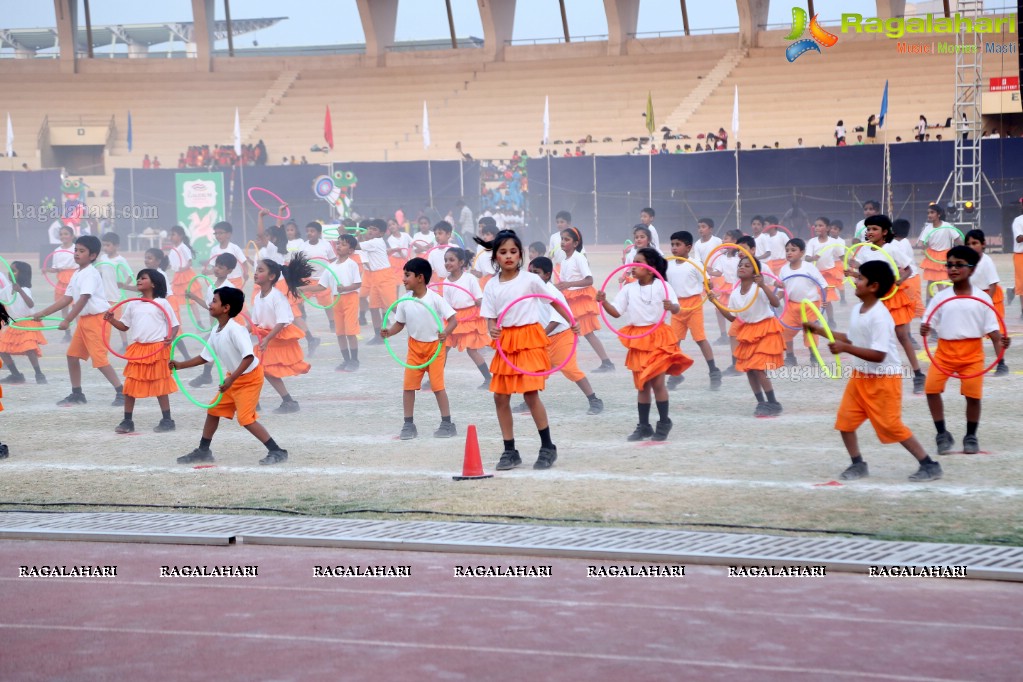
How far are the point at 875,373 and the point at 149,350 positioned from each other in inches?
261

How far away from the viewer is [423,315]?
11.1m

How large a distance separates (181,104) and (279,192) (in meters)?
12.2

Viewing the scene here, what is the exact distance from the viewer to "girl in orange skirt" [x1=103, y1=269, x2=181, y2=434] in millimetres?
11547

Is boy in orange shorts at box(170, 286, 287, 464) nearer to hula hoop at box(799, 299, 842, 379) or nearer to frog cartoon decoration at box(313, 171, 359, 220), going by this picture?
hula hoop at box(799, 299, 842, 379)

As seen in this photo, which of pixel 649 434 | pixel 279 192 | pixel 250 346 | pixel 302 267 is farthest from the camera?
pixel 279 192

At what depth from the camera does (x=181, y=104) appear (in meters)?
46.1

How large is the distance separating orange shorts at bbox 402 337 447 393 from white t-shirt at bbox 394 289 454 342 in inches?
2.9

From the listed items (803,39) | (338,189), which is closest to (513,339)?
(338,189)

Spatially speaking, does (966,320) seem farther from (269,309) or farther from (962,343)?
(269,309)

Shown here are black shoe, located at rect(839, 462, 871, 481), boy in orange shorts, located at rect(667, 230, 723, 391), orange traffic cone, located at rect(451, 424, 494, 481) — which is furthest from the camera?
boy in orange shorts, located at rect(667, 230, 723, 391)

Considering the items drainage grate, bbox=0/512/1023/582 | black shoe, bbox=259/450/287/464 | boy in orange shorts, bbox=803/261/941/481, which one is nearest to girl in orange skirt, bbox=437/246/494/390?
black shoe, bbox=259/450/287/464

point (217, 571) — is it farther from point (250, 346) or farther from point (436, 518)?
point (250, 346)

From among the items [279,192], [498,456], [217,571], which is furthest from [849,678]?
[279,192]

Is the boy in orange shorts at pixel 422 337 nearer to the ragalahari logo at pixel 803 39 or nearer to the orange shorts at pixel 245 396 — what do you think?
the orange shorts at pixel 245 396
